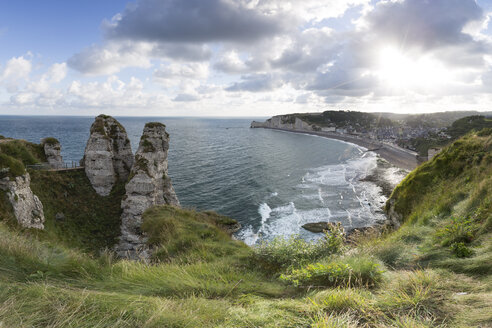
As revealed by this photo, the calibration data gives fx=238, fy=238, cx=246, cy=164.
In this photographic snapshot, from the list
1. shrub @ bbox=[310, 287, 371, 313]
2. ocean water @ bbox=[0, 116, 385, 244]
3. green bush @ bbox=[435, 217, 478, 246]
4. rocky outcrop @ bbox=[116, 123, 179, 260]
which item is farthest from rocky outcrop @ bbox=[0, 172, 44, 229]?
green bush @ bbox=[435, 217, 478, 246]

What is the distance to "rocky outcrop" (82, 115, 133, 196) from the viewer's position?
30625mm

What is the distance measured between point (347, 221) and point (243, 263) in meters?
37.8

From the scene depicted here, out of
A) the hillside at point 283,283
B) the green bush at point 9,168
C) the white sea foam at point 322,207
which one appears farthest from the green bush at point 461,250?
the green bush at point 9,168

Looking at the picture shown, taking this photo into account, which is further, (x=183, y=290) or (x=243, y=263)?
(x=243, y=263)

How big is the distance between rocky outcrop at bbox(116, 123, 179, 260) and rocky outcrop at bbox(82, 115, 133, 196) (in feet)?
12.3

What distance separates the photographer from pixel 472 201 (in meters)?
8.43

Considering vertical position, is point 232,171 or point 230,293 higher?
point 230,293

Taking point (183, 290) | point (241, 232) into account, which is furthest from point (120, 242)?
point (183, 290)

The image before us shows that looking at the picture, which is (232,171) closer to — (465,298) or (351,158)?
(351,158)

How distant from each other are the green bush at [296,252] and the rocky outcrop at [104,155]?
96.4 ft

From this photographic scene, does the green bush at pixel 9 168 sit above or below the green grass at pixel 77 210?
above

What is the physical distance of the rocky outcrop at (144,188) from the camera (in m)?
25.8

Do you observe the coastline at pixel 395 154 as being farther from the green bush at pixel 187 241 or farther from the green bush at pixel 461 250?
the green bush at pixel 461 250

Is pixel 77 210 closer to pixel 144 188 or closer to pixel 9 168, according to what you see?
pixel 144 188
